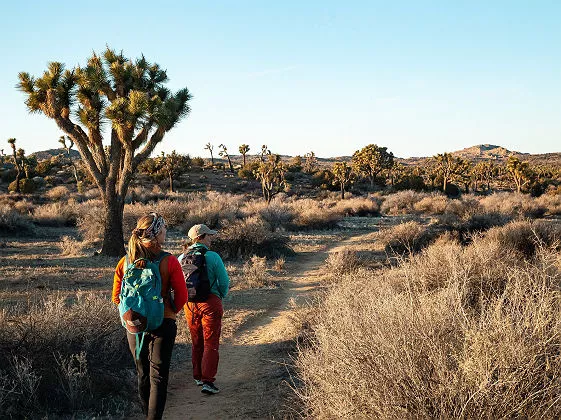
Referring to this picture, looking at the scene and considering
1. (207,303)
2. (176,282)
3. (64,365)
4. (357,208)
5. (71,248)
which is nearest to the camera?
(176,282)

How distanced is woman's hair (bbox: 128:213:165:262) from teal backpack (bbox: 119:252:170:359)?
62 mm

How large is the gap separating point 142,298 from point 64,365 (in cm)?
165

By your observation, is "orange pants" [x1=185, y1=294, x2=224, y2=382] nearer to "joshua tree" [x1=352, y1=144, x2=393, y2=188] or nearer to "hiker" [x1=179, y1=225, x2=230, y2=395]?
"hiker" [x1=179, y1=225, x2=230, y2=395]

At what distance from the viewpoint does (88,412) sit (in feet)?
15.4

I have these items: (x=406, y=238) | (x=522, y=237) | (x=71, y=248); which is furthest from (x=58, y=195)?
(x=522, y=237)

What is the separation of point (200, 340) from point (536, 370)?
11.5 ft

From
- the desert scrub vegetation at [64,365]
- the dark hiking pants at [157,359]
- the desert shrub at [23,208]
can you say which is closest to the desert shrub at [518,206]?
the desert scrub vegetation at [64,365]

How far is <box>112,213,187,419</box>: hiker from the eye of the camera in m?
3.91

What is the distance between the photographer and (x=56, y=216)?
25375 mm

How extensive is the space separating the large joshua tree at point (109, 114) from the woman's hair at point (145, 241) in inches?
459

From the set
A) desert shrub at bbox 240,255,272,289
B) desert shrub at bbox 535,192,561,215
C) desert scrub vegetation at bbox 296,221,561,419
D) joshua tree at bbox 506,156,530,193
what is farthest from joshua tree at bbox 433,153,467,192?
desert scrub vegetation at bbox 296,221,561,419

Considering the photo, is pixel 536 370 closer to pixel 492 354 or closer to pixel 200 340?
pixel 492 354

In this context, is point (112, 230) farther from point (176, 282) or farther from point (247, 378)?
point (176, 282)

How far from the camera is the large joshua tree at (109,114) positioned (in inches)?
582
